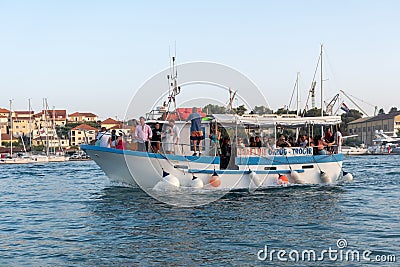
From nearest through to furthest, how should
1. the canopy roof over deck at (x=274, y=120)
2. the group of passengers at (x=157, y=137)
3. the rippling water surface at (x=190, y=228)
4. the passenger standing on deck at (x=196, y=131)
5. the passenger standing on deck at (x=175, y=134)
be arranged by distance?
the rippling water surface at (x=190, y=228)
the group of passengers at (x=157, y=137)
the passenger standing on deck at (x=175, y=134)
the passenger standing on deck at (x=196, y=131)
the canopy roof over deck at (x=274, y=120)

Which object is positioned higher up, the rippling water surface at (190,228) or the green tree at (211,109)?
the green tree at (211,109)

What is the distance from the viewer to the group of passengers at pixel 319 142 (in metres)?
28.0

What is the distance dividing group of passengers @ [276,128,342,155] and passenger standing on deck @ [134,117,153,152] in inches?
296

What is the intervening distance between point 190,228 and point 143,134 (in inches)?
320

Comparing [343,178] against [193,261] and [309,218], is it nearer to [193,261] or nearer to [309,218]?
[309,218]

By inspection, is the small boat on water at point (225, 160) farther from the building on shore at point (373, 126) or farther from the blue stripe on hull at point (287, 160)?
the building on shore at point (373, 126)

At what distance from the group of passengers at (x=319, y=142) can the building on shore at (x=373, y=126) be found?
10631cm

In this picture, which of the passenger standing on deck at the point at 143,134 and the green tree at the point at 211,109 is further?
the green tree at the point at 211,109

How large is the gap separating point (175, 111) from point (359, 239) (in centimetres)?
1343

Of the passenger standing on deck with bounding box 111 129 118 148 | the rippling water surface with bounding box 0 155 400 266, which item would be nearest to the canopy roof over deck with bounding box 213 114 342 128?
A: the rippling water surface with bounding box 0 155 400 266

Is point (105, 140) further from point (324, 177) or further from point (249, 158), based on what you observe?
point (324, 177)

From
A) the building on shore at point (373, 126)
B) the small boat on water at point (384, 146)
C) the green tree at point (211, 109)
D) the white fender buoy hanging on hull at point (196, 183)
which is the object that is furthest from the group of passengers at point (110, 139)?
the building on shore at point (373, 126)

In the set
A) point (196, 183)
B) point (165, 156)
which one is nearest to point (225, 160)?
point (196, 183)

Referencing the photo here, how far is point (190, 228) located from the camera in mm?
16391
